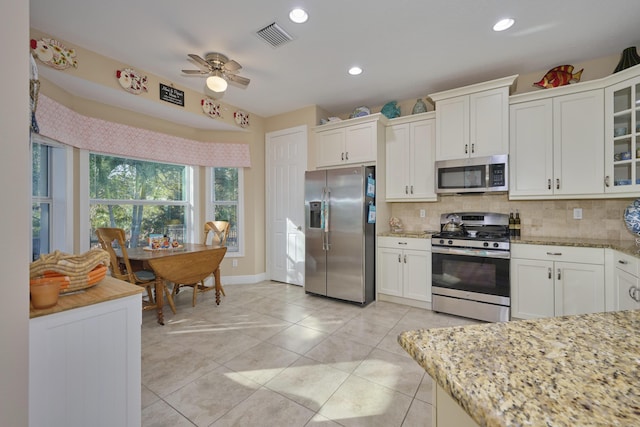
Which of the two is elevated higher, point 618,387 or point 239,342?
point 618,387

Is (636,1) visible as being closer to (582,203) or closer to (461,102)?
(461,102)

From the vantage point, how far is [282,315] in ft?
9.83

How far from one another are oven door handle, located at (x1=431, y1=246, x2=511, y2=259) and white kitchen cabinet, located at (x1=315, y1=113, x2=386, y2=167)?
1.32 m

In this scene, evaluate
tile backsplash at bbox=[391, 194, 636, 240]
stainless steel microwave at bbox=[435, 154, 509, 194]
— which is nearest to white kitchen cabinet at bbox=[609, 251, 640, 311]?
tile backsplash at bbox=[391, 194, 636, 240]

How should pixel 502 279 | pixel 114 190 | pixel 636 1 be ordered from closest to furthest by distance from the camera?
1. pixel 636 1
2. pixel 502 279
3. pixel 114 190

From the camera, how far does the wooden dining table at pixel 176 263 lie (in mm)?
2648

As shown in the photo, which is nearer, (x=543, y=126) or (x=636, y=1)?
(x=636, y=1)

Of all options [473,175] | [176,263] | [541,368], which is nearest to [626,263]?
[473,175]

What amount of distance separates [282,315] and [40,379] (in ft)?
7.11

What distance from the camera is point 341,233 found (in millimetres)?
3387

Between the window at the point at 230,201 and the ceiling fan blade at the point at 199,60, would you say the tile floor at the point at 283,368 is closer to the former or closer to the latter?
the window at the point at 230,201

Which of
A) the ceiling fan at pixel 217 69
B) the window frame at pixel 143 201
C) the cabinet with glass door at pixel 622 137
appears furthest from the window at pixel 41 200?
the cabinet with glass door at pixel 622 137

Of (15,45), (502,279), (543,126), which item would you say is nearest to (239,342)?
(15,45)

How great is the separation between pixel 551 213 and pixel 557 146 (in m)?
0.72
